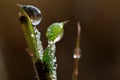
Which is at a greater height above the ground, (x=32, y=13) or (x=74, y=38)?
(x=32, y=13)

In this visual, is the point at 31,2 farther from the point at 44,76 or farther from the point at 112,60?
Result: the point at 44,76

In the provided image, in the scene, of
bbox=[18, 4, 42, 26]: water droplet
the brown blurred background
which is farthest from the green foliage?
the brown blurred background

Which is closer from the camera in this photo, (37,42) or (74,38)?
(37,42)

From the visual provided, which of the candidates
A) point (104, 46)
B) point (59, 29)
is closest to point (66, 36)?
point (104, 46)

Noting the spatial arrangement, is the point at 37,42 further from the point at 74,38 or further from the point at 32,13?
the point at 74,38

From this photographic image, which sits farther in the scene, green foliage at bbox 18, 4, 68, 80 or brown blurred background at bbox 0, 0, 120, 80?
brown blurred background at bbox 0, 0, 120, 80

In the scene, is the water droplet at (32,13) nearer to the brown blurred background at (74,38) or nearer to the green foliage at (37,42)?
the green foliage at (37,42)

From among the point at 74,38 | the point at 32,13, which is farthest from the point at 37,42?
the point at 74,38

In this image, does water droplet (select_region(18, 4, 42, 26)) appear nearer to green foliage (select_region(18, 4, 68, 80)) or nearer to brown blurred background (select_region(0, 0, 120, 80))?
green foliage (select_region(18, 4, 68, 80))
